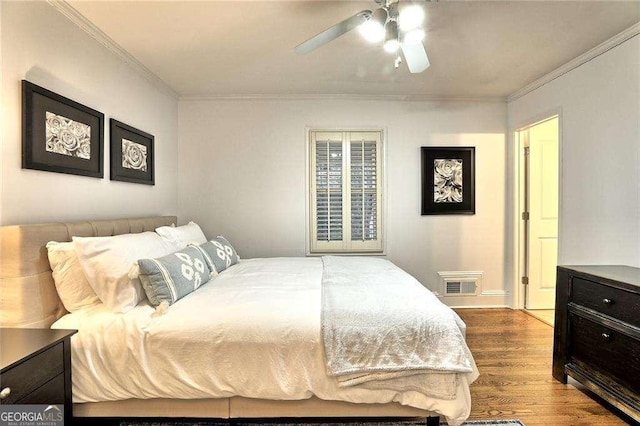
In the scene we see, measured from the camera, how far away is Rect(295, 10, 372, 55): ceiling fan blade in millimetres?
1835

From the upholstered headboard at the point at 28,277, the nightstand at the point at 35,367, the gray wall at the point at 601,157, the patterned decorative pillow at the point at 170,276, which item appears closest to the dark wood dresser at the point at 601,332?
the gray wall at the point at 601,157

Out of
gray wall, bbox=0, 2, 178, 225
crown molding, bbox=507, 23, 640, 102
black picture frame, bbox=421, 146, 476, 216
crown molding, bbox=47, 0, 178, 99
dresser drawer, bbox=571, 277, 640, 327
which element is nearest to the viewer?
gray wall, bbox=0, 2, 178, 225

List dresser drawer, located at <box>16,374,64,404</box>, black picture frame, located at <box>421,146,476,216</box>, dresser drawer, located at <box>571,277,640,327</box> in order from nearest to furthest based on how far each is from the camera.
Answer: dresser drawer, located at <box>16,374,64,404</box> < dresser drawer, located at <box>571,277,640,327</box> < black picture frame, located at <box>421,146,476,216</box>

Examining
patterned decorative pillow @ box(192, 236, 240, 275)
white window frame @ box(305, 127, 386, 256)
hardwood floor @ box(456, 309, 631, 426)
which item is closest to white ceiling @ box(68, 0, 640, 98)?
white window frame @ box(305, 127, 386, 256)

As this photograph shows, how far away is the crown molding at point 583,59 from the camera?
7.99 feet

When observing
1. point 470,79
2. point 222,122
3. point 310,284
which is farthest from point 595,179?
point 222,122

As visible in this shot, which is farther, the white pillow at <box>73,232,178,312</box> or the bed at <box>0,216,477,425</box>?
the white pillow at <box>73,232,178,312</box>

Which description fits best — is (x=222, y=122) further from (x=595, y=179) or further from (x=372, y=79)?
(x=595, y=179)

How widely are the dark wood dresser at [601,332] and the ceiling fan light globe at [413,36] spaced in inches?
71.6

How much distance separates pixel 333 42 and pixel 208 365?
2.37 metres

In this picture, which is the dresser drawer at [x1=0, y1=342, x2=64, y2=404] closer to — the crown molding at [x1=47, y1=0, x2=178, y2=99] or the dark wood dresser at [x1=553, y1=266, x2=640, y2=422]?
the crown molding at [x1=47, y1=0, x2=178, y2=99]

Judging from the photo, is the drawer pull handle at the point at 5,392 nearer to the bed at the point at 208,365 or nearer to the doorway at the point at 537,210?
the bed at the point at 208,365

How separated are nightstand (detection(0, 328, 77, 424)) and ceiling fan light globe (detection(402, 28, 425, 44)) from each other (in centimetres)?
226

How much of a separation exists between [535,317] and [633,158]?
1.97 meters
